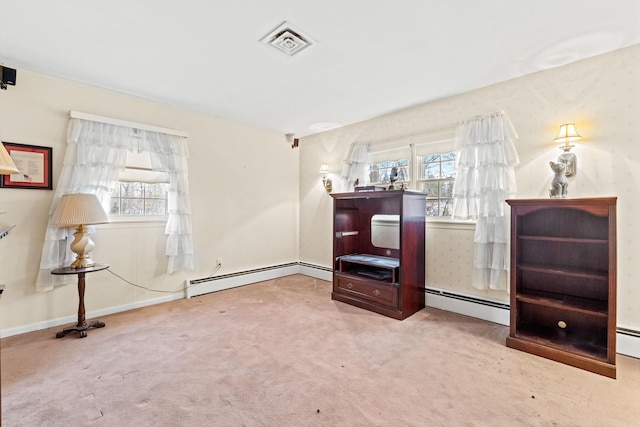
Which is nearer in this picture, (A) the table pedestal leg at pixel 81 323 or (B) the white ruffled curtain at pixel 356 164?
(A) the table pedestal leg at pixel 81 323

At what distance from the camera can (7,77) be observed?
9.19ft

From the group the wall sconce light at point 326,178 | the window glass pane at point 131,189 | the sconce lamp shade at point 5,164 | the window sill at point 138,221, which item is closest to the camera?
the sconce lamp shade at point 5,164

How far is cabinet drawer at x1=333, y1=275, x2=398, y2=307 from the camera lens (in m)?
3.40

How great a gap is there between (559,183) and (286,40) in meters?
2.56

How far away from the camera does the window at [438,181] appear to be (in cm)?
363

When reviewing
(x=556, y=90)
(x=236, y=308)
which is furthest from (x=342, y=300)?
(x=556, y=90)

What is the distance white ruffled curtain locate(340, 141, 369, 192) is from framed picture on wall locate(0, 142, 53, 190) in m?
3.43

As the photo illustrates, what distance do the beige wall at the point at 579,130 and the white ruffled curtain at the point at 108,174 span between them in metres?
2.95

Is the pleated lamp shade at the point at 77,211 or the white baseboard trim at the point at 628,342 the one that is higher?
the pleated lamp shade at the point at 77,211

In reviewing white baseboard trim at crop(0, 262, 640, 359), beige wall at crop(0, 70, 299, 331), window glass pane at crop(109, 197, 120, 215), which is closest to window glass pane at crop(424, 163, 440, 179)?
white baseboard trim at crop(0, 262, 640, 359)

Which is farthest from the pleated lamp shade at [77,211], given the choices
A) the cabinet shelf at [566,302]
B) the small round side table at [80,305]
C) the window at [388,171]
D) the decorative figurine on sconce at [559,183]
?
the decorative figurine on sconce at [559,183]

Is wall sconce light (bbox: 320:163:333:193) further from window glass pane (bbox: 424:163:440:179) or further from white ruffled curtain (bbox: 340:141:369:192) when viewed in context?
window glass pane (bbox: 424:163:440:179)

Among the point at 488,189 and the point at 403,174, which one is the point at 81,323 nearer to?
the point at 403,174

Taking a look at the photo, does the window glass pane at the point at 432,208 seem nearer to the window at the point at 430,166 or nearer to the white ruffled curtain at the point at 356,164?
the window at the point at 430,166
